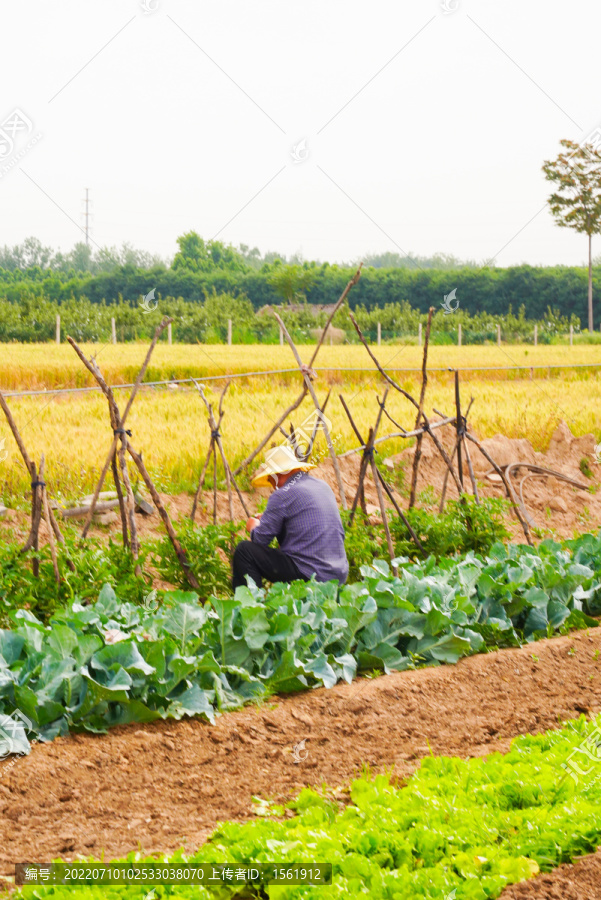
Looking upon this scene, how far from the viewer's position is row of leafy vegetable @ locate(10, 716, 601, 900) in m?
2.15

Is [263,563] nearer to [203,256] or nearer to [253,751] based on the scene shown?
[253,751]

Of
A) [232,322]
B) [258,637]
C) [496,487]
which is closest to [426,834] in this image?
[258,637]

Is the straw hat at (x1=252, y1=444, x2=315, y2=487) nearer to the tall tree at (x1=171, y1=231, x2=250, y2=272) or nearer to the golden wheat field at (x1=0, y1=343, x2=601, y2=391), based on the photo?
the golden wheat field at (x1=0, y1=343, x2=601, y2=391)

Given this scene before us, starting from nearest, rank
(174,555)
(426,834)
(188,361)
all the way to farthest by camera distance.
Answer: (426,834) → (174,555) → (188,361)

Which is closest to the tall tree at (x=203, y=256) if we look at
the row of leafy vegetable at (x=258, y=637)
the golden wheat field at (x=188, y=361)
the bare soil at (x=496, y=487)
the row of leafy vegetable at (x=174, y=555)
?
the golden wheat field at (x=188, y=361)

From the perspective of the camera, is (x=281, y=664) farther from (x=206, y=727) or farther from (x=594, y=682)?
(x=594, y=682)

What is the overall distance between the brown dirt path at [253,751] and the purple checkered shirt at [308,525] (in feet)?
3.27

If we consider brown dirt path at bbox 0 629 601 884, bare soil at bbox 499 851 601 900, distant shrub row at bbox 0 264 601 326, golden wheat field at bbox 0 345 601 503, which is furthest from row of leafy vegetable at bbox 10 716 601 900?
distant shrub row at bbox 0 264 601 326

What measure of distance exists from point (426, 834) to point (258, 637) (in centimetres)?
147

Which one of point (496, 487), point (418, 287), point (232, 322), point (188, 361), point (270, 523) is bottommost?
point (496, 487)

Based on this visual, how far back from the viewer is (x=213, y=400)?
1134 cm

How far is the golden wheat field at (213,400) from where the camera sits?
8.30 meters

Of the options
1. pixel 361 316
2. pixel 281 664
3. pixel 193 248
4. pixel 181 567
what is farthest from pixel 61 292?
pixel 281 664

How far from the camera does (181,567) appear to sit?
17.2 feet
